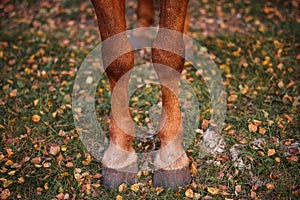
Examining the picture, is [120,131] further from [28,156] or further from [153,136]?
[28,156]

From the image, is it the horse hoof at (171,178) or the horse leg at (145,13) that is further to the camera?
the horse leg at (145,13)

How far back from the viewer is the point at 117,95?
2.69 meters

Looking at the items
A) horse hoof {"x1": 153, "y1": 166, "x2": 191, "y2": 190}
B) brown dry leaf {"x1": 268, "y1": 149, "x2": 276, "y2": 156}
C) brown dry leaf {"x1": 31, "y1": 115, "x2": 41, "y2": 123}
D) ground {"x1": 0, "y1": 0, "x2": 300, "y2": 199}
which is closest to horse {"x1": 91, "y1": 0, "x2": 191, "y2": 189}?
horse hoof {"x1": 153, "y1": 166, "x2": 191, "y2": 190}

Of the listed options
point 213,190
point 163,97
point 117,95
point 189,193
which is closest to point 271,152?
point 213,190

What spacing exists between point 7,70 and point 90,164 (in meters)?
1.58

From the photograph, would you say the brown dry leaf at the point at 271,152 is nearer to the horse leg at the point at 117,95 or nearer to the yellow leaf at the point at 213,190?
the yellow leaf at the point at 213,190

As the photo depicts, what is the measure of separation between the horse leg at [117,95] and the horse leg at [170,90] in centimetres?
18

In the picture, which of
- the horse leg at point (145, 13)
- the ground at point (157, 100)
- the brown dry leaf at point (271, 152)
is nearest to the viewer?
the ground at point (157, 100)

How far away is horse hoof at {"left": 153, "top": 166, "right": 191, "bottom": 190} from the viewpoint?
279cm

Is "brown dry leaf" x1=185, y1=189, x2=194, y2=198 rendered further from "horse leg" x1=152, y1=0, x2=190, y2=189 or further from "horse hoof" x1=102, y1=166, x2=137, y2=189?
"horse hoof" x1=102, y1=166, x2=137, y2=189

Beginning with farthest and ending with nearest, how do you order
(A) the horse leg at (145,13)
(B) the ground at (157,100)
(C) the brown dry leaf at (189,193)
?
(A) the horse leg at (145,13) → (B) the ground at (157,100) → (C) the brown dry leaf at (189,193)

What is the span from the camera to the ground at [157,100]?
2.88 meters

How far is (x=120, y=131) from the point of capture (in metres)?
2.78

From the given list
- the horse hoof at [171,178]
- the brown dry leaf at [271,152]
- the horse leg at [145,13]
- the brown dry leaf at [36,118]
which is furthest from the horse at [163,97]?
the horse leg at [145,13]
